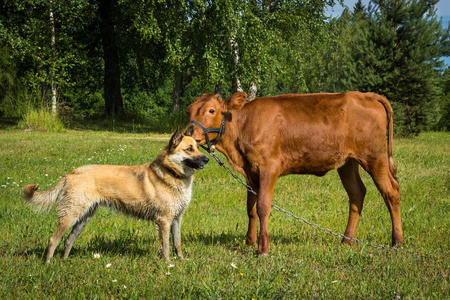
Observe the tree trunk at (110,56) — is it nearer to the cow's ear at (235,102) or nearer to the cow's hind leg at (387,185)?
the cow's ear at (235,102)

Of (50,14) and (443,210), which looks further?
(50,14)

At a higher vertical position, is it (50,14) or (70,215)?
(50,14)

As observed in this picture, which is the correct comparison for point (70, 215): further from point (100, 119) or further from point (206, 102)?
point (100, 119)

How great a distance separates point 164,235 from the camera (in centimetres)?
473

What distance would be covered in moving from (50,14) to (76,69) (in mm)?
5087

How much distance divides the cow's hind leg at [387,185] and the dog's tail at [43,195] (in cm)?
378

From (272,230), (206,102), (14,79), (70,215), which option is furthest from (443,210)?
(14,79)

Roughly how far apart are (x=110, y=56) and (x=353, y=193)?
23.3m

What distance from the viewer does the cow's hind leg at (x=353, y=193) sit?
19.0ft

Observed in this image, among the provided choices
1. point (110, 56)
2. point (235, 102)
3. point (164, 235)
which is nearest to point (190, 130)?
point (235, 102)

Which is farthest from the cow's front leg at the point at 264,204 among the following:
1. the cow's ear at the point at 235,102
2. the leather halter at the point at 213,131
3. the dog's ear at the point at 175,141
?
the dog's ear at the point at 175,141

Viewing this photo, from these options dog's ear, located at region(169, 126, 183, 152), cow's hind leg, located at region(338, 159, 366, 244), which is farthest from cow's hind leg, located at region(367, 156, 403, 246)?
dog's ear, located at region(169, 126, 183, 152)

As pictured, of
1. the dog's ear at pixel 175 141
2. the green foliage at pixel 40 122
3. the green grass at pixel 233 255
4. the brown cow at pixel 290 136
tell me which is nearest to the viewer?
the green grass at pixel 233 255

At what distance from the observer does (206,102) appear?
512 cm
